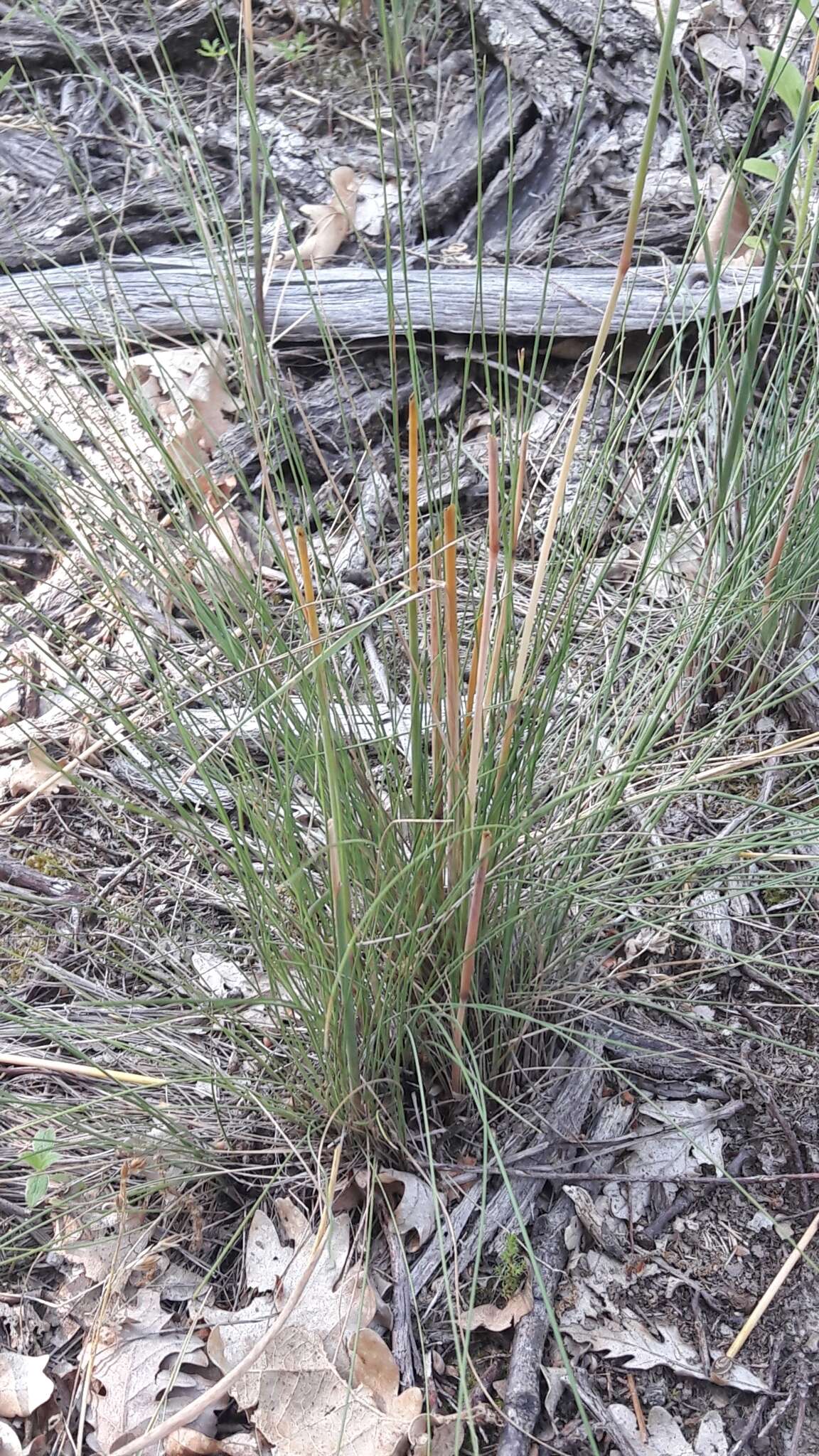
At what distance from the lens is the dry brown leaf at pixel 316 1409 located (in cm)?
99

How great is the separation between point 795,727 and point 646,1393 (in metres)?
0.93

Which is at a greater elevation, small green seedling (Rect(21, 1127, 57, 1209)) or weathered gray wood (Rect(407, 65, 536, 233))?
weathered gray wood (Rect(407, 65, 536, 233))

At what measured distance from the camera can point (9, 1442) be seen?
3.47 feet

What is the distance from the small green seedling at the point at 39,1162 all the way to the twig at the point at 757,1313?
0.72 m

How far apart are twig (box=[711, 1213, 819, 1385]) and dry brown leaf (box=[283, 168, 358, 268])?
6.51 ft

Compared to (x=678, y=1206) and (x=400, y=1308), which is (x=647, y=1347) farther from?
(x=400, y=1308)

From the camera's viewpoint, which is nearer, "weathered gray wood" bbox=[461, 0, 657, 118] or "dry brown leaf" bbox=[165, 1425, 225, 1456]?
"dry brown leaf" bbox=[165, 1425, 225, 1456]

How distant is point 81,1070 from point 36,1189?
13cm

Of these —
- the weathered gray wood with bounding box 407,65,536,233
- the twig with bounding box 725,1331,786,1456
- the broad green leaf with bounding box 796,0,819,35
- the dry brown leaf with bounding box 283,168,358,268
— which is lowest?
the twig with bounding box 725,1331,786,1456

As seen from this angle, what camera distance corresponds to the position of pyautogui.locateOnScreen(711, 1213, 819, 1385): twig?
41.4 inches

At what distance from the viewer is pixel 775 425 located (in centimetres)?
156

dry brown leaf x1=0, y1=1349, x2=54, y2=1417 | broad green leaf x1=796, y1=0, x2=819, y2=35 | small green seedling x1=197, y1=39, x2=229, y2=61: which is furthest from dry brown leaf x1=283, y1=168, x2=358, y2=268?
dry brown leaf x1=0, y1=1349, x2=54, y2=1417

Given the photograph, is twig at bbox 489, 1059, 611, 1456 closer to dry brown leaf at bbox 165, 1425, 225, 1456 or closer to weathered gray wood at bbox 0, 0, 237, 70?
dry brown leaf at bbox 165, 1425, 225, 1456

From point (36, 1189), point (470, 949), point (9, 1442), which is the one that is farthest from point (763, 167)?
point (9, 1442)
